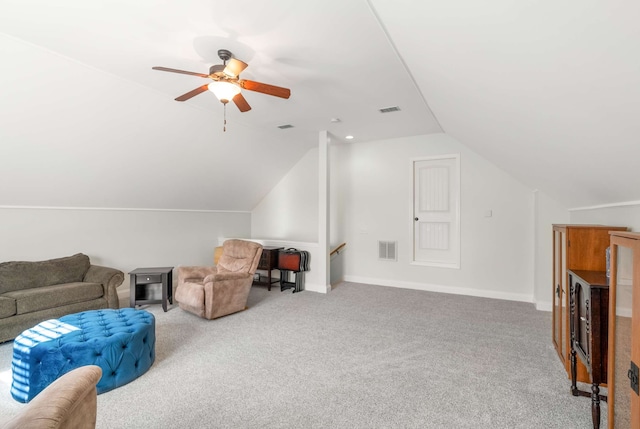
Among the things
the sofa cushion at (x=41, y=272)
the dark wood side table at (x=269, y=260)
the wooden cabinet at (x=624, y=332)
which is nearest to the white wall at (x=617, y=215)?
the wooden cabinet at (x=624, y=332)

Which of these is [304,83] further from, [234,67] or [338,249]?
[338,249]

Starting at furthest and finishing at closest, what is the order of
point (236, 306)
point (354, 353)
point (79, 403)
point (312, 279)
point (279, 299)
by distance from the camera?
point (312, 279)
point (279, 299)
point (236, 306)
point (354, 353)
point (79, 403)

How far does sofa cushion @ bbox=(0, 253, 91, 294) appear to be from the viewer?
346cm

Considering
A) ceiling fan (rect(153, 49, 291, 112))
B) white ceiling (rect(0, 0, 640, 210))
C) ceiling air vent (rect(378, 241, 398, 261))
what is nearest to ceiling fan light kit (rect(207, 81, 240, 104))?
ceiling fan (rect(153, 49, 291, 112))

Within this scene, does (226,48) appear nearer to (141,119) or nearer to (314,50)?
(314,50)

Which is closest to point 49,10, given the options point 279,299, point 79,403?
point 79,403

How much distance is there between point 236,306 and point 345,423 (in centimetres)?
249

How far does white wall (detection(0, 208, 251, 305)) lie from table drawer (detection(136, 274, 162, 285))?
834 millimetres

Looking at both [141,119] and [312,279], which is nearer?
[141,119]

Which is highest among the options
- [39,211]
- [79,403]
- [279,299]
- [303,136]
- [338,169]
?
[303,136]

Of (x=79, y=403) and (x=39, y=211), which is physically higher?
(x=39, y=211)

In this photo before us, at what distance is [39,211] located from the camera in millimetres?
4156

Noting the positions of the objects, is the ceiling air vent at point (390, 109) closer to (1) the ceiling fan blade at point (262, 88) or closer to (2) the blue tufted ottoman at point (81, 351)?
(1) the ceiling fan blade at point (262, 88)

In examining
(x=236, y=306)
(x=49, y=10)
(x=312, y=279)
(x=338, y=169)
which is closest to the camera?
(x=49, y=10)
